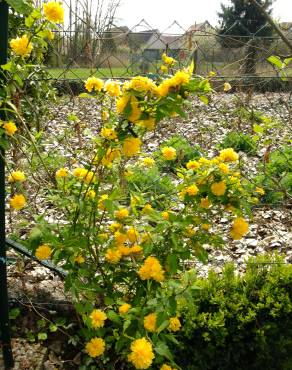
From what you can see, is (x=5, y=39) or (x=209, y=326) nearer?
(x=5, y=39)

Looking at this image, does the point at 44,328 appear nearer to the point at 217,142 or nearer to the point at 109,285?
the point at 109,285

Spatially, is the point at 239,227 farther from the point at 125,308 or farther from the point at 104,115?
the point at 104,115

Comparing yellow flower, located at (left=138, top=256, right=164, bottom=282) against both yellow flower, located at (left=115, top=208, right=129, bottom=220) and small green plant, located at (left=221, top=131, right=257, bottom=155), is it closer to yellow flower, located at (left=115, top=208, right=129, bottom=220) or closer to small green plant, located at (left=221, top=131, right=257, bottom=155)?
yellow flower, located at (left=115, top=208, right=129, bottom=220)

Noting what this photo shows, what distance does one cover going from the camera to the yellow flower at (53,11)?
4.10ft

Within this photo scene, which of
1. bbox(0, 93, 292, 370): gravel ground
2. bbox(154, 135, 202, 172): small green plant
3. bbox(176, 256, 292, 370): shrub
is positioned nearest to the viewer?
bbox(176, 256, 292, 370): shrub

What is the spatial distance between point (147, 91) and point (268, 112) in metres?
6.97

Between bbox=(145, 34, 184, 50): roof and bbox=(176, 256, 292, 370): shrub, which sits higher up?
bbox=(145, 34, 184, 50): roof

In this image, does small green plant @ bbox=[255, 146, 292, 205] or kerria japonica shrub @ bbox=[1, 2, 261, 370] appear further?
small green plant @ bbox=[255, 146, 292, 205]

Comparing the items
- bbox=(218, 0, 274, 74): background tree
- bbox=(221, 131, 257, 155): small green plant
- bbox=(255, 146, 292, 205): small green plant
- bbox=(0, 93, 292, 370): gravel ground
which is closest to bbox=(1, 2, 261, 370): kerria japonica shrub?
bbox=(0, 93, 292, 370): gravel ground

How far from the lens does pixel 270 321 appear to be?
74.3 inches

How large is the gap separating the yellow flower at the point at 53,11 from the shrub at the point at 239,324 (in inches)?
46.2

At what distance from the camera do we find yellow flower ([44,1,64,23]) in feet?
4.10

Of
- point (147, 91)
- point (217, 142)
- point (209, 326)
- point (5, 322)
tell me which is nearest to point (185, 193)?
point (147, 91)

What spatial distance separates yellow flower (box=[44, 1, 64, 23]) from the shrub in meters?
1.17
